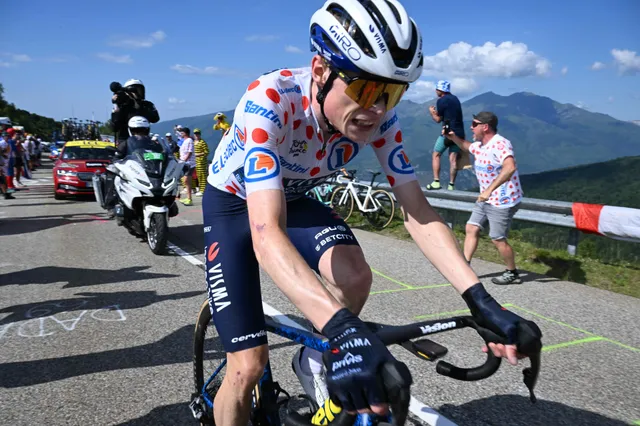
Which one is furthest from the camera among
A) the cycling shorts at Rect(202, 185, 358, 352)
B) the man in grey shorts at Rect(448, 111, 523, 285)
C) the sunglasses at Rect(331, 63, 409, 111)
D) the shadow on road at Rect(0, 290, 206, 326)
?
the man in grey shorts at Rect(448, 111, 523, 285)

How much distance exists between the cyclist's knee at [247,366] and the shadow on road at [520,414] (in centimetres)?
144

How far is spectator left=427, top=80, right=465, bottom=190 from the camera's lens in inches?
374

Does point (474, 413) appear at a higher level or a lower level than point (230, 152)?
lower

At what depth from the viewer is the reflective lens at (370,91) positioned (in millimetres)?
1758

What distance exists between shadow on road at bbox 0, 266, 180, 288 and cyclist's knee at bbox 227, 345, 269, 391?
15.0 feet

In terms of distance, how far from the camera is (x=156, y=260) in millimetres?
7332

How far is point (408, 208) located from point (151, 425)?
202 cm

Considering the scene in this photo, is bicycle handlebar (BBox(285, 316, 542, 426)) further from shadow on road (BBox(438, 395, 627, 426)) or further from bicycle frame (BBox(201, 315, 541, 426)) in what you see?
shadow on road (BBox(438, 395, 627, 426))

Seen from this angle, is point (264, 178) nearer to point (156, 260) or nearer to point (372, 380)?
point (372, 380)

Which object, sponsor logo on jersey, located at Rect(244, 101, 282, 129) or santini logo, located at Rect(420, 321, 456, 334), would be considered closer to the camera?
santini logo, located at Rect(420, 321, 456, 334)

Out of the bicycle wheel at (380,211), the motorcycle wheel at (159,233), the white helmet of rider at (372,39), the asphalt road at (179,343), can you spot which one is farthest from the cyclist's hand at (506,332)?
the bicycle wheel at (380,211)

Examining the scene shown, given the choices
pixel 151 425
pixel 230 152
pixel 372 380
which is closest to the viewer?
pixel 372 380

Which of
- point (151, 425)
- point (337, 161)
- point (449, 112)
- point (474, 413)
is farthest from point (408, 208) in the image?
point (449, 112)

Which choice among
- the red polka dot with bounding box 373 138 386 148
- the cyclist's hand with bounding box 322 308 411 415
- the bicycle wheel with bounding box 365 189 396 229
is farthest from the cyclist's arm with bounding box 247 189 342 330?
the bicycle wheel with bounding box 365 189 396 229
